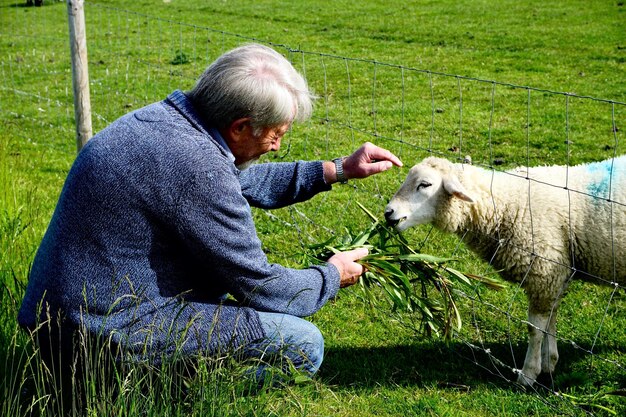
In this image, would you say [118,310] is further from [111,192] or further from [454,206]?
[454,206]

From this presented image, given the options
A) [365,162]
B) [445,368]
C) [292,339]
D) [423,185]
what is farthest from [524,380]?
[292,339]

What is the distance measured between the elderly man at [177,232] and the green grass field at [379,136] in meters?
0.22

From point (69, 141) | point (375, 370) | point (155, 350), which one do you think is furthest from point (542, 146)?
point (155, 350)

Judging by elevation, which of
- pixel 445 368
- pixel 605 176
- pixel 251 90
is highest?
pixel 251 90

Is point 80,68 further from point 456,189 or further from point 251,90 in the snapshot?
point 251,90

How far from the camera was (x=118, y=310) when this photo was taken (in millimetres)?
3080

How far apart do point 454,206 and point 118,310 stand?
228 cm

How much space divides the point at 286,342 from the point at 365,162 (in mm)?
1144

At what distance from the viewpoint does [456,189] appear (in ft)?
14.6

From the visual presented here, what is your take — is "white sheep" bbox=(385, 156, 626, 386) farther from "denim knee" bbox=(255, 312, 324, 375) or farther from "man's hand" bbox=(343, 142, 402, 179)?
"denim knee" bbox=(255, 312, 324, 375)

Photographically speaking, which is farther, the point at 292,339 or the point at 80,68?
the point at 80,68

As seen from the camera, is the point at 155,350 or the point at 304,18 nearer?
the point at 155,350

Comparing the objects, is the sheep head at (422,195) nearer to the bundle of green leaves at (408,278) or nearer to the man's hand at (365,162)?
the bundle of green leaves at (408,278)

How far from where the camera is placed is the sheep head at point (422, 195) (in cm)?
456
